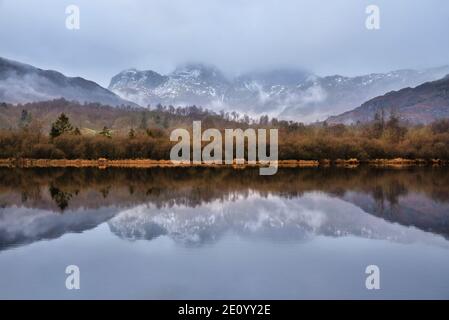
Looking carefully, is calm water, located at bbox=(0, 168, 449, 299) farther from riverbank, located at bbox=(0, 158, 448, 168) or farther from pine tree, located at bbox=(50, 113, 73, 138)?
pine tree, located at bbox=(50, 113, 73, 138)

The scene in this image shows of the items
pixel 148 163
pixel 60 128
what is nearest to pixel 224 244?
pixel 148 163

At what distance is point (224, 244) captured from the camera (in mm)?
17078

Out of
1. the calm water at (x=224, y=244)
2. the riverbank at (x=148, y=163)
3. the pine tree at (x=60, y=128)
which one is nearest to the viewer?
the calm water at (x=224, y=244)

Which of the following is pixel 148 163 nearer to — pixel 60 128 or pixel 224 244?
pixel 60 128

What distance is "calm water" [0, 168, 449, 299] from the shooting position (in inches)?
467

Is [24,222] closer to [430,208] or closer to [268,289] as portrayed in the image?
[268,289]

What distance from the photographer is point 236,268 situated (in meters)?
13.5

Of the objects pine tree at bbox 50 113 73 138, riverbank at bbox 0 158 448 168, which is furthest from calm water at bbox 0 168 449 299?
pine tree at bbox 50 113 73 138

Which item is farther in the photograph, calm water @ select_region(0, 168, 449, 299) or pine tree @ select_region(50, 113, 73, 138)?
pine tree @ select_region(50, 113, 73, 138)

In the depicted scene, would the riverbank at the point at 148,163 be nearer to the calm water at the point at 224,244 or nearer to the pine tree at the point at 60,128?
the pine tree at the point at 60,128

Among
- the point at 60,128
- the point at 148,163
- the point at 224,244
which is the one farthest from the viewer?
the point at 60,128

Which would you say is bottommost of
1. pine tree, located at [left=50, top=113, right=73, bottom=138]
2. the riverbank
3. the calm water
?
the calm water

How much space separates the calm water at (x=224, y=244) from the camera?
11.9 metres

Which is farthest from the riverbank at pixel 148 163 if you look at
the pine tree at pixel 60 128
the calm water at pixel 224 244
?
the calm water at pixel 224 244
